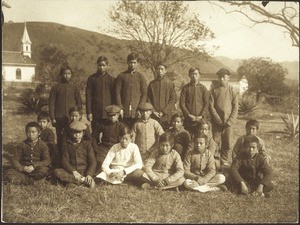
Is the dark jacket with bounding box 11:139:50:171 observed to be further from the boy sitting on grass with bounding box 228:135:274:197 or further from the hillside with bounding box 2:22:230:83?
the boy sitting on grass with bounding box 228:135:274:197

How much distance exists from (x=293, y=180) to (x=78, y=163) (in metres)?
3.31

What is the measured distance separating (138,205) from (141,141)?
148cm

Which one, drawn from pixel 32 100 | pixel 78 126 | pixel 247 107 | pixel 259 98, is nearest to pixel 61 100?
pixel 78 126

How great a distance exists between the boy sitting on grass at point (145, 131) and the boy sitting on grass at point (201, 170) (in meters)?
0.70

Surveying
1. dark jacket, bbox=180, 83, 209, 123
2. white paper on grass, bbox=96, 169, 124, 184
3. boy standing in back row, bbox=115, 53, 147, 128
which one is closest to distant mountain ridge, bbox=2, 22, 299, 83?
dark jacket, bbox=180, 83, 209, 123

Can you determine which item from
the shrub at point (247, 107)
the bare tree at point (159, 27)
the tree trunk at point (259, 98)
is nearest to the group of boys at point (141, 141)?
the bare tree at point (159, 27)

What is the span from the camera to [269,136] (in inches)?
357

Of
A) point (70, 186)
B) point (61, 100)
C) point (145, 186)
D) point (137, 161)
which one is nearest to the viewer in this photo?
point (70, 186)

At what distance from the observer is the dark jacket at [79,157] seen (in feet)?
16.2

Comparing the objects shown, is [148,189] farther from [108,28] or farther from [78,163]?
[108,28]

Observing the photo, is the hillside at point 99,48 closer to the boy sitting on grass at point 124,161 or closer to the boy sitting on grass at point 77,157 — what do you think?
the boy sitting on grass at point 77,157

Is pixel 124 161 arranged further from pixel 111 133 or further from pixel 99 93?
pixel 99 93

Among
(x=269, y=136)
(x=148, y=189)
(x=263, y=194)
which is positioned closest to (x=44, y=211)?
(x=148, y=189)

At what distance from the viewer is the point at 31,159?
16.5 ft
